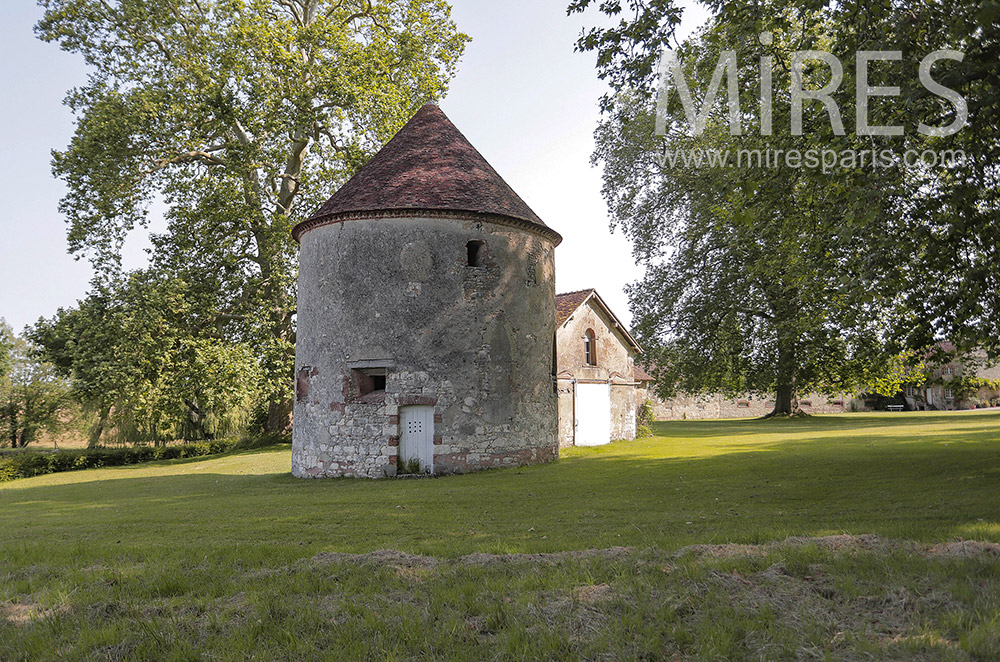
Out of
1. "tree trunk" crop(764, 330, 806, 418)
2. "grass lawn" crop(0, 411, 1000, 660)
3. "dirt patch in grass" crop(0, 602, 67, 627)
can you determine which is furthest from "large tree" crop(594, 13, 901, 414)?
"dirt patch in grass" crop(0, 602, 67, 627)

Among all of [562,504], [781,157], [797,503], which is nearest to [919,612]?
[797,503]

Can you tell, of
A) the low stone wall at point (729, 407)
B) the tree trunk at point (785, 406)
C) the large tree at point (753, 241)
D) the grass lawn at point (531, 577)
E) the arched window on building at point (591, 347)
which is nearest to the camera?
the grass lawn at point (531, 577)

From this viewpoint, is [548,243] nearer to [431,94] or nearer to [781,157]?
[781,157]

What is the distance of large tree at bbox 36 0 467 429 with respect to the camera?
83.4 ft

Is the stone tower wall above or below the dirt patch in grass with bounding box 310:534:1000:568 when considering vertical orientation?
above

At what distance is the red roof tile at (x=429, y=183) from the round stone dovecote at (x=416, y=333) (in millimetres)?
60

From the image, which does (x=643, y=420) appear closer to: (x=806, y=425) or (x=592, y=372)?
(x=592, y=372)

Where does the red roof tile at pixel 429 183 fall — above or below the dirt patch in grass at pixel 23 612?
above

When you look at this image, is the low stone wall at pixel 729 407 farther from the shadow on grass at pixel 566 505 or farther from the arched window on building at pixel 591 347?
the shadow on grass at pixel 566 505

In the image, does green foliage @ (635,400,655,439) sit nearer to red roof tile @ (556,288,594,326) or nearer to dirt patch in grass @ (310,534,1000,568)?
red roof tile @ (556,288,594,326)

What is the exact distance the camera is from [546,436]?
62.2ft

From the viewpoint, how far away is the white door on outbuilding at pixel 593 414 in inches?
1041

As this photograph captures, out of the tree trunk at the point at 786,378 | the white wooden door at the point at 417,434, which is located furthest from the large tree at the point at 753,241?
the white wooden door at the point at 417,434

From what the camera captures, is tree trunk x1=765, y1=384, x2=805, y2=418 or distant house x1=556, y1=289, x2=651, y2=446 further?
tree trunk x1=765, y1=384, x2=805, y2=418
